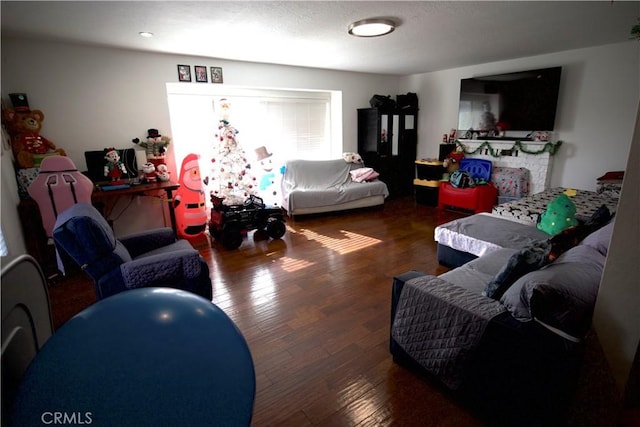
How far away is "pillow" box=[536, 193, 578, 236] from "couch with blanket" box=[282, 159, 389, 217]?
261 centimetres

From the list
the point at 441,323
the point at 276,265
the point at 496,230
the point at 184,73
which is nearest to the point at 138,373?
the point at 441,323

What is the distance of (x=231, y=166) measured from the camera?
15.3ft

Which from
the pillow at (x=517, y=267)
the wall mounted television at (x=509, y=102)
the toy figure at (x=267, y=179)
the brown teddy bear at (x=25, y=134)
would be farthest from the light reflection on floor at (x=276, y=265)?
the wall mounted television at (x=509, y=102)

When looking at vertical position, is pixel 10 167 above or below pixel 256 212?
above

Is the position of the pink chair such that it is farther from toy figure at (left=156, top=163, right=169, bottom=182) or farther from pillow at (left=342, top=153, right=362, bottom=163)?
pillow at (left=342, top=153, right=362, bottom=163)

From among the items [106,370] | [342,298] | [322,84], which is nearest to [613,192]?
[342,298]

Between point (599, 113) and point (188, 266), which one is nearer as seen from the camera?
point (188, 266)

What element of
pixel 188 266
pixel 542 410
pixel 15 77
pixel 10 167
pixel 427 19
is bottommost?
pixel 542 410

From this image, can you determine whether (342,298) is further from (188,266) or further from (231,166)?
→ (231,166)

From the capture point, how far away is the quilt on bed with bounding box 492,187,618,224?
10.4ft

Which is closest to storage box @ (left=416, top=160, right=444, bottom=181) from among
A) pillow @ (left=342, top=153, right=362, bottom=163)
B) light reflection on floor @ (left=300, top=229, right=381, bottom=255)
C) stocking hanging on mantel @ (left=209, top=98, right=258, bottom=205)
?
pillow @ (left=342, top=153, right=362, bottom=163)

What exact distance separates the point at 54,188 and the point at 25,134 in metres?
0.80

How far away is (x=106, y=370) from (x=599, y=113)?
5.39 m

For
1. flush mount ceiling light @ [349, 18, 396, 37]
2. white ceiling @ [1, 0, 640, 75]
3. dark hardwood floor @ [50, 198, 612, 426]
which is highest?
white ceiling @ [1, 0, 640, 75]
